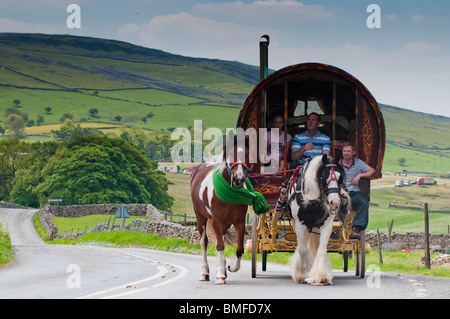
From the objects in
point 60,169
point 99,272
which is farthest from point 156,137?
point 99,272

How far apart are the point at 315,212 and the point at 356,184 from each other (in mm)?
1439

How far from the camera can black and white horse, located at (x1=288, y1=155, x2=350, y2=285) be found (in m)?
12.4

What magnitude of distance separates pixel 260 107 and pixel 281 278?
346 centimetres

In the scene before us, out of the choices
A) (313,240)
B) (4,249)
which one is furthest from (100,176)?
(313,240)

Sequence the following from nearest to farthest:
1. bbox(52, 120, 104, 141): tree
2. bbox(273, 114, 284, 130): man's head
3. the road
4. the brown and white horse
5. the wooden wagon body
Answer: the road, the brown and white horse, the wooden wagon body, bbox(273, 114, 284, 130): man's head, bbox(52, 120, 104, 141): tree

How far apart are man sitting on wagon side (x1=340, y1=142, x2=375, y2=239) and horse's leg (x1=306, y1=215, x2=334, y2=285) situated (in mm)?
1279

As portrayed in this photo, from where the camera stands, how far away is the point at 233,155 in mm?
12367

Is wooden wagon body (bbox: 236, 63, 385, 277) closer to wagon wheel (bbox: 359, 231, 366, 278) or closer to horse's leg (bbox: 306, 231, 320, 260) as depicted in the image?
wagon wheel (bbox: 359, 231, 366, 278)

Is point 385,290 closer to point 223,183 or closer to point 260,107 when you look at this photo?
point 223,183

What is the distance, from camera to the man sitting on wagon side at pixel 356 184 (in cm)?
1365

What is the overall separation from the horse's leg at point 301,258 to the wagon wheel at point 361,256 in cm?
132

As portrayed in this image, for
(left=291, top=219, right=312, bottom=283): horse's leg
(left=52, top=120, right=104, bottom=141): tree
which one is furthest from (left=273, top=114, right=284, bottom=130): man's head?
(left=52, top=120, right=104, bottom=141): tree
